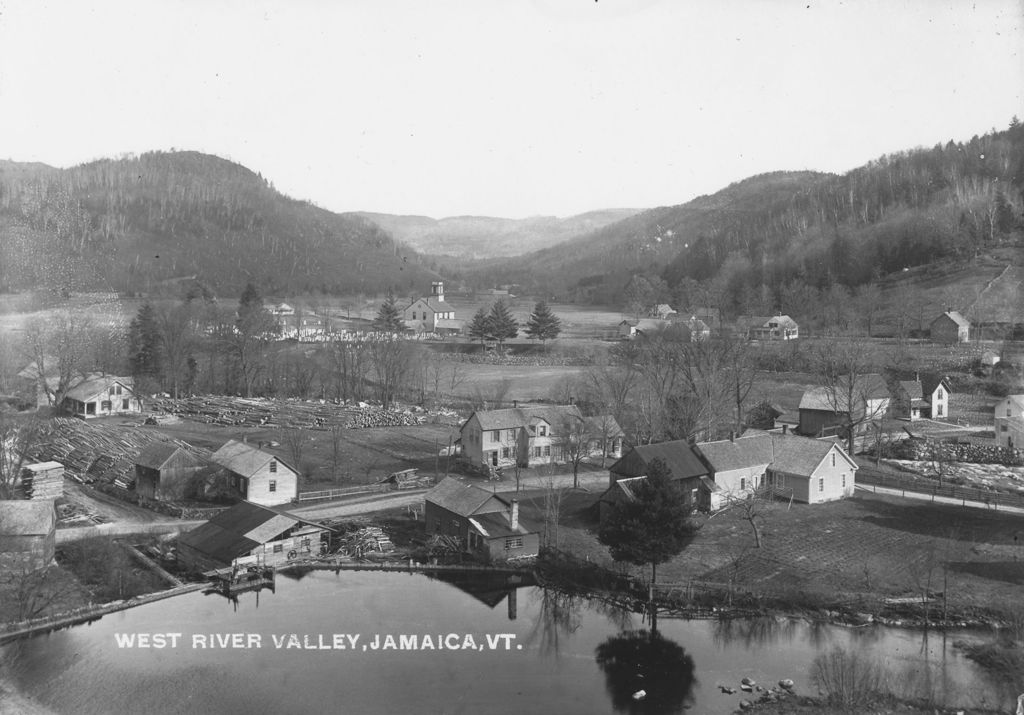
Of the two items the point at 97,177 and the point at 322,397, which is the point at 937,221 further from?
the point at 97,177

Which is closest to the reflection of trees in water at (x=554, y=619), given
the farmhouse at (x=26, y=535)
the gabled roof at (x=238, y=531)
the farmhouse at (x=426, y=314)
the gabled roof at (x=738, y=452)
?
the gabled roof at (x=238, y=531)

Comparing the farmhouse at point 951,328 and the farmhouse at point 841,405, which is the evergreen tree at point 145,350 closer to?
the farmhouse at point 841,405

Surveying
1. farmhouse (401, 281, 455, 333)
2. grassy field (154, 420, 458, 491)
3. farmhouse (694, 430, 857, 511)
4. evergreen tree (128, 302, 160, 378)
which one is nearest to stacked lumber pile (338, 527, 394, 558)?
A: grassy field (154, 420, 458, 491)

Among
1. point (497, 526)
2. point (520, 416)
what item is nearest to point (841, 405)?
point (520, 416)

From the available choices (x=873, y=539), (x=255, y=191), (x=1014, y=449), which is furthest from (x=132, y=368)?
(x=255, y=191)

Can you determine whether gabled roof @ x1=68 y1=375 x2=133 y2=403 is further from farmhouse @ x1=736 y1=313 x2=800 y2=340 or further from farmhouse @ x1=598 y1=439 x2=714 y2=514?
farmhouse @ x1=736 y1=313 x2=800 y2=340

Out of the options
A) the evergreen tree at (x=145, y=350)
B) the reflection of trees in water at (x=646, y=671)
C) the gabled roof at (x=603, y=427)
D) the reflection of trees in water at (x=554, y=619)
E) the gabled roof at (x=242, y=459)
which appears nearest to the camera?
the reflection of trees in water at (x=646, y=671)
